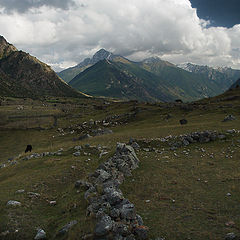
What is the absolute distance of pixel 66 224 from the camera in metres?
11.2

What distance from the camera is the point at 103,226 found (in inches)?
373

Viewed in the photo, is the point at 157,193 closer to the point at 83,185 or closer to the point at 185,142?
the point at 83,185

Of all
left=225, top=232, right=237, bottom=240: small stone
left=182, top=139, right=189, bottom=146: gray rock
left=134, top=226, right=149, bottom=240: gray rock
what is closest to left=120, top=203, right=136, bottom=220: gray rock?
left=134, top=226, right=149, bottom=240: gray rock

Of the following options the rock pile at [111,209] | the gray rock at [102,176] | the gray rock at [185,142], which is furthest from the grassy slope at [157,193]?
the gray rock at [102,176]

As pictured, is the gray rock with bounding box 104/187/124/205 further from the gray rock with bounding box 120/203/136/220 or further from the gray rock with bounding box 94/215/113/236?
the gray rock with bounding box 94/215/113/236

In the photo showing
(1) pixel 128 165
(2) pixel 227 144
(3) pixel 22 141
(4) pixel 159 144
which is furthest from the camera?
(3) pixel 22 141

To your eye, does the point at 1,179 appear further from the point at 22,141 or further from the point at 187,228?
the point at 22,141

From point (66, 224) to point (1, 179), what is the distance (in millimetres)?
15694

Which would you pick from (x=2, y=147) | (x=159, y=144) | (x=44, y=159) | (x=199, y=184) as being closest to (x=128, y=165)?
(x=199, y=184)

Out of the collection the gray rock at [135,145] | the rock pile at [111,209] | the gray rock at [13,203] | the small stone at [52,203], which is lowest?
the small stone at [52,203]

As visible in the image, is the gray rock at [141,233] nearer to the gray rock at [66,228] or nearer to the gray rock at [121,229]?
the gray rock at [121,229]

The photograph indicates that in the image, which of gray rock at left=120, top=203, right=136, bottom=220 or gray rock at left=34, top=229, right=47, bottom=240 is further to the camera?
gray rock at left=34, top=229, right=47, bottom=240

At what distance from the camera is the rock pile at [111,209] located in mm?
9328

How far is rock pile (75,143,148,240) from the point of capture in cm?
933
